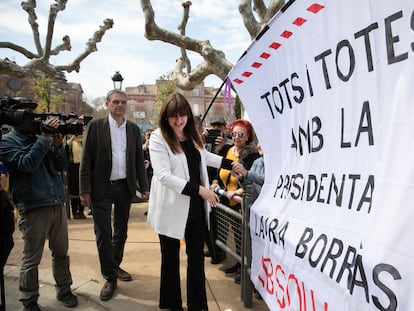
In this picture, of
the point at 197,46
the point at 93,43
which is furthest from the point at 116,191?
the point at 93,43

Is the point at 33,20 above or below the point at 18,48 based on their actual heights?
above

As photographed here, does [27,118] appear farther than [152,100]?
No

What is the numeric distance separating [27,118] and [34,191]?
0.65 metres

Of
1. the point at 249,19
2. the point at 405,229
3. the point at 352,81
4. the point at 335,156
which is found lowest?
the point at 405,229

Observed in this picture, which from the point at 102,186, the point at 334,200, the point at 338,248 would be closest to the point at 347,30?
the point at 334,200

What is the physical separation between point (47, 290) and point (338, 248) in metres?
2.99

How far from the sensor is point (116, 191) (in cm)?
327

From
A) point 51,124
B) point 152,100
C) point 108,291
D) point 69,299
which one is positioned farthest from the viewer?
point 152,100

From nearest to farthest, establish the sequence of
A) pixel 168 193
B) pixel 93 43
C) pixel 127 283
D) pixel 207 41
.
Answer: pixel 168 193, pixel 127 283, pixel 207 41, pixel 93 43

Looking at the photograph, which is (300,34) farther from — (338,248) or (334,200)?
(338,248)

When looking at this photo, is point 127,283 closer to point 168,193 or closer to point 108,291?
point 108,291

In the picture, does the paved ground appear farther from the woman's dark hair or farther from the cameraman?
the woman's dark hair

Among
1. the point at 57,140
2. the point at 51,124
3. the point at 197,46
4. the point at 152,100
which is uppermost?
the point at 152,100

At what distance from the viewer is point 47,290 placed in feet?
10.6
